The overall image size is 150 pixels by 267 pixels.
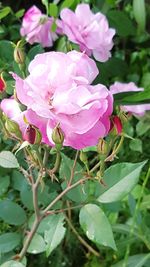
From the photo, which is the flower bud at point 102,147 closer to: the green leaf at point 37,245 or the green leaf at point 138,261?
the green leaf at point 37,245

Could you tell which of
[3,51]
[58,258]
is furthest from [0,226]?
[3,51]

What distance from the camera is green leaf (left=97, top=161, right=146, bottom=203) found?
0.78 meters

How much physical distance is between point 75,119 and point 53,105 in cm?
3

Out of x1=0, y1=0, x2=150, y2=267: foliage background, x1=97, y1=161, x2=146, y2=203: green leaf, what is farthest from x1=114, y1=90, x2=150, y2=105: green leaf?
x1=97, y1=161, x2=146, y2=203: green leaf

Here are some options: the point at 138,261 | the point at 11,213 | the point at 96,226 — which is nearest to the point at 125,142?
the point at 138,261

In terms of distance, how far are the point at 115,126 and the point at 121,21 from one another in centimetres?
86

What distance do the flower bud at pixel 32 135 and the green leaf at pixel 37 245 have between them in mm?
239

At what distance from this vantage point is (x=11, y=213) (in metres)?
0.93

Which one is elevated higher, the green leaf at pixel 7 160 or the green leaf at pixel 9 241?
the green leaf at pixel 7 160

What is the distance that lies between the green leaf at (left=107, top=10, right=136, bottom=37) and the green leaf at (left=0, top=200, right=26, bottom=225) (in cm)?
70

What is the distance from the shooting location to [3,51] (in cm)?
117

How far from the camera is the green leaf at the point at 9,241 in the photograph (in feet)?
2.96

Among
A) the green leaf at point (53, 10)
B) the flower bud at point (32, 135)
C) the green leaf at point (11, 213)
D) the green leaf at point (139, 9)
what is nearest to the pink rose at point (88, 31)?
the green leaf at point (53, 10)

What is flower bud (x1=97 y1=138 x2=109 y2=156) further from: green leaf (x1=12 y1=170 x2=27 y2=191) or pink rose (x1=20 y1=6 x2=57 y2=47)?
pink rose (x1=20 y1=6 x2=57 y2=47)
